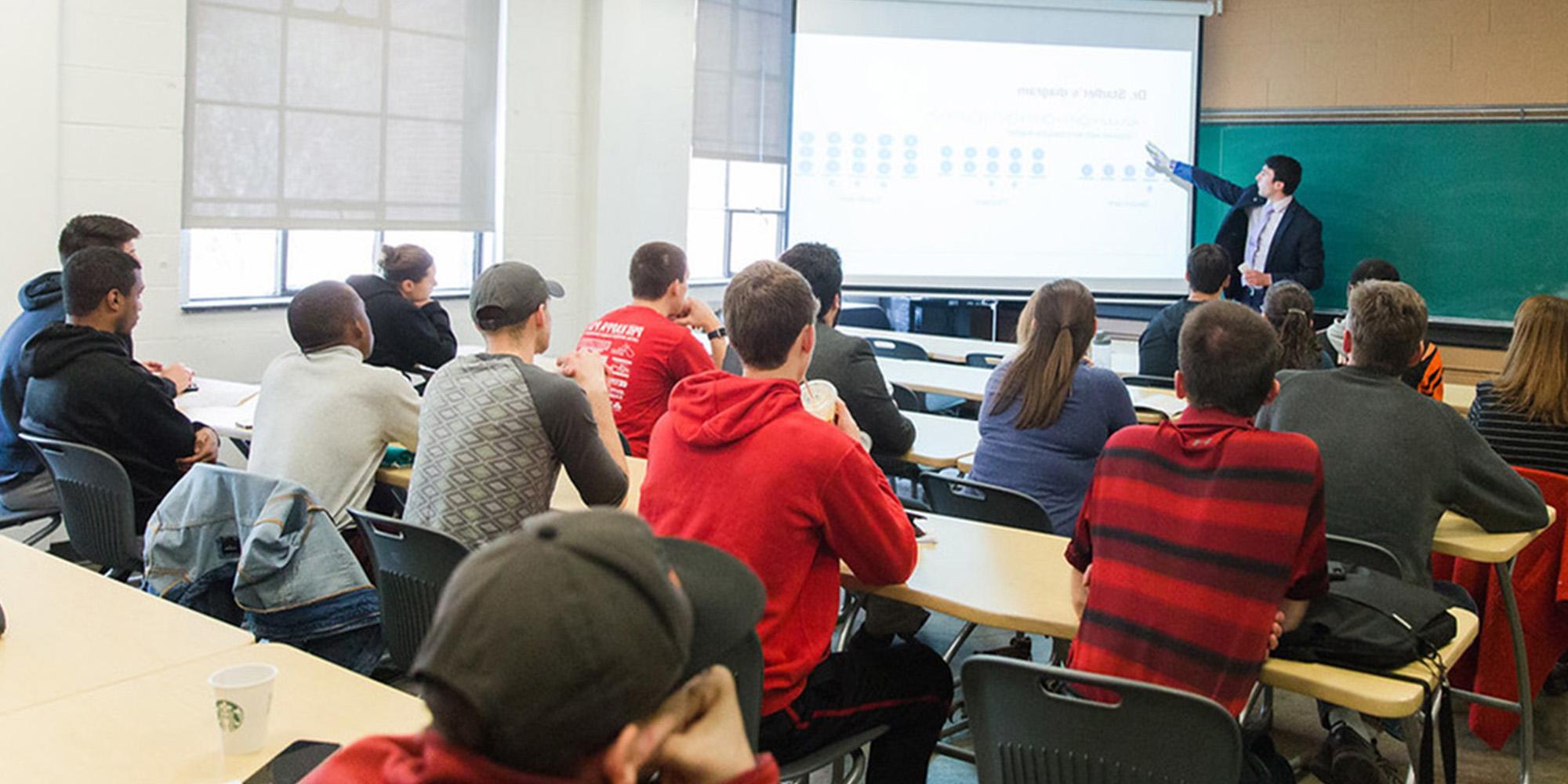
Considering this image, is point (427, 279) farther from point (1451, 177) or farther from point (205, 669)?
point (1451, 177)

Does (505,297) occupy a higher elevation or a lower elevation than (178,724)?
higher

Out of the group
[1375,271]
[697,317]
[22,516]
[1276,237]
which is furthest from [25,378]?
[1276,237]

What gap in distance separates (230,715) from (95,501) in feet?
6.83

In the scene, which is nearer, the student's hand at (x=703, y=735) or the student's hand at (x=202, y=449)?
the student's hand at (x=703, y=735)

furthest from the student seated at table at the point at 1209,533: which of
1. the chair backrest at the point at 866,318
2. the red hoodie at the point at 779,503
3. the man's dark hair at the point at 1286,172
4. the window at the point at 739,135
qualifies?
the man's dark hair at the point at 1286,172

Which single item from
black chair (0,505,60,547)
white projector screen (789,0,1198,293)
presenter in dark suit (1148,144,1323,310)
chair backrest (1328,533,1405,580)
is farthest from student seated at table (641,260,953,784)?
presenter in dark suit (1148,144,1323,310)

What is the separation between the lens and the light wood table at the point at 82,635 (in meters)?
1.88

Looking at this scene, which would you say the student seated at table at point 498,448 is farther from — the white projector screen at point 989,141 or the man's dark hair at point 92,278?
the white projector screen at point 989,141

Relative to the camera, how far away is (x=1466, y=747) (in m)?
3.59

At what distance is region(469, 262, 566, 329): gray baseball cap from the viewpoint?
290cm

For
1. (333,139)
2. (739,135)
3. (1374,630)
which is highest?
(739,135)

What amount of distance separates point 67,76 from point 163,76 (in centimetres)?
37

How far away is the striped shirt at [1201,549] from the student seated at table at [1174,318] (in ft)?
10.6

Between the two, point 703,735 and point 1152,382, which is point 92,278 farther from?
point 1152,382
